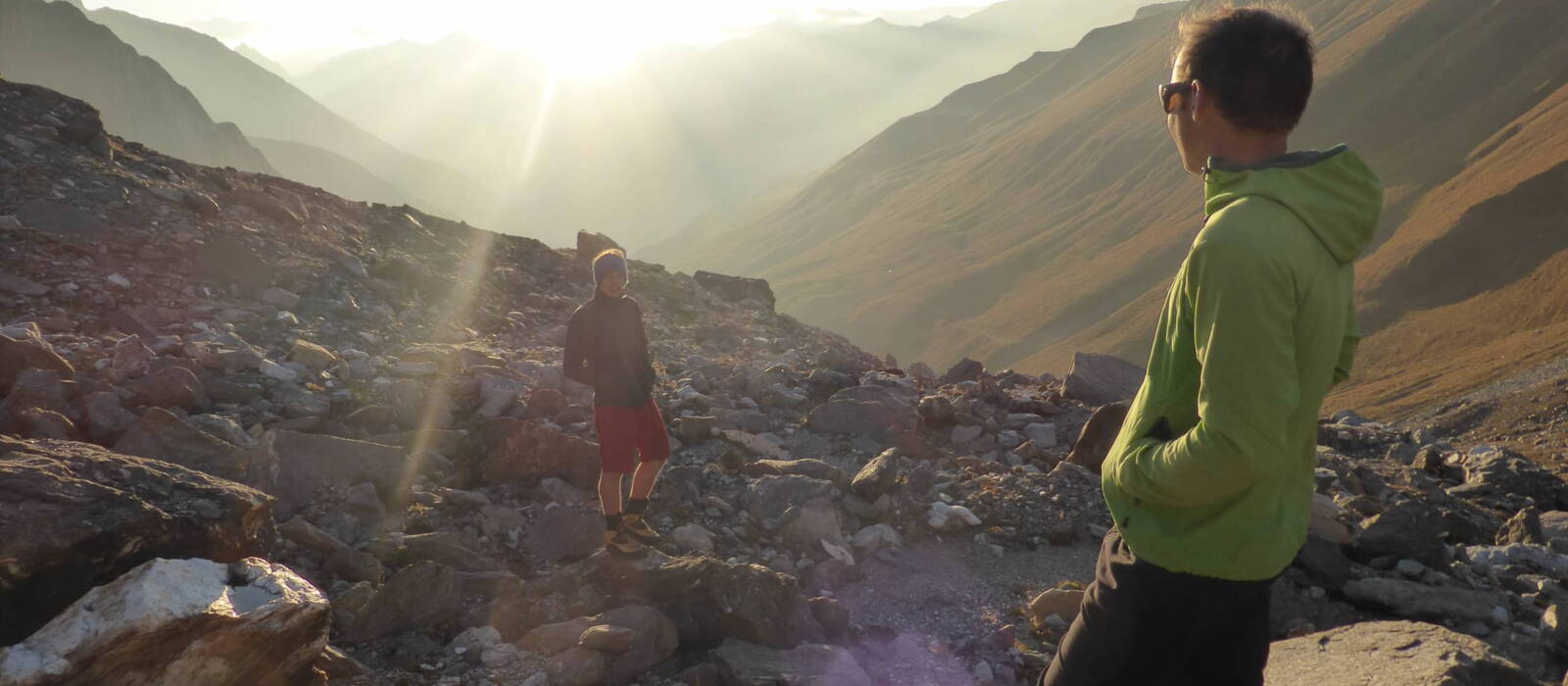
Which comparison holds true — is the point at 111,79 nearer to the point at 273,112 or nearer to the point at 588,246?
the point at 588,246

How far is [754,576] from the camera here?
448cm

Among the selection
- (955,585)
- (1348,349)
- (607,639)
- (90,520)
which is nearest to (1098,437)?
(955,585)

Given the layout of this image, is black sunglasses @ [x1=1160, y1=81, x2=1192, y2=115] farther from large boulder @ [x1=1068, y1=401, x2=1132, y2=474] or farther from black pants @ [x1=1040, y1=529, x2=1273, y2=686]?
large boulder @ [x1=1068, y1=401, x2=1132, y2=474]

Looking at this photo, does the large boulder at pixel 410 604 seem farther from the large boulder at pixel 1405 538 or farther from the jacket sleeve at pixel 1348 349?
the large boulder at pixel 1405 538

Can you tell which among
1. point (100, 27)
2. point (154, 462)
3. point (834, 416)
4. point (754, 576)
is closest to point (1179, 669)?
point (754, 576)

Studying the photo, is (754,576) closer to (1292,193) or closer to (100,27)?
(1292,193)

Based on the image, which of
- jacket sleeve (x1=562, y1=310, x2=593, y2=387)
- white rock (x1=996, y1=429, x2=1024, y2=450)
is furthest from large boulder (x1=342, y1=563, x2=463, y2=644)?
white rock (x1=996, y1=429, x2=1024, y2=450)

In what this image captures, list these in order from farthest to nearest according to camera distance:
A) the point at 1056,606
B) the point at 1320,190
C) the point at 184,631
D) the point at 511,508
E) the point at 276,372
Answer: the point at 276,372 < the point at 511,508 < the point at 1056,606 < the point at 184,631 < the point at 1320,190

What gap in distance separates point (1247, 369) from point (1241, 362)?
17mm

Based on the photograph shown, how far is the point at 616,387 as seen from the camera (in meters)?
5.20

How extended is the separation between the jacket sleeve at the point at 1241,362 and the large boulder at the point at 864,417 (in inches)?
253

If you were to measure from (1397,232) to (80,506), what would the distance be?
6120 cm

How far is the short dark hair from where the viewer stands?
175cm

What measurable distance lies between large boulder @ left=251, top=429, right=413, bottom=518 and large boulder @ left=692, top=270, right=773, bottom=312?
40.4 feet
